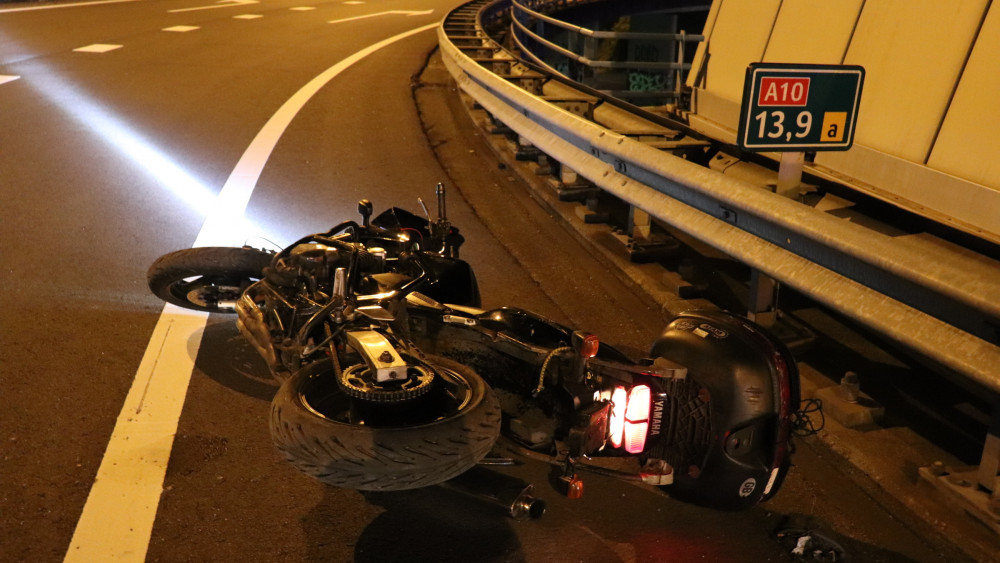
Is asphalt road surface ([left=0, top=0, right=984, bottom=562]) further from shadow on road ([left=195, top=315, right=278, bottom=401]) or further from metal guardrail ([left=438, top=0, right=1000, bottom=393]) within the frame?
metal guardrail ([left=438, top=0, right=1000, bottom=393])

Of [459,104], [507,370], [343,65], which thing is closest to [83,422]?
[507,370]

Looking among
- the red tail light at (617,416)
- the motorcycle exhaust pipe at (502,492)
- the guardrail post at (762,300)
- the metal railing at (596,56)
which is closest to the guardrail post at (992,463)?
the guardrail post at (762,300)

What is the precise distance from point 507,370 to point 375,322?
61cm

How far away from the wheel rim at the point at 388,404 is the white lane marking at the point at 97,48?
53.9 ft

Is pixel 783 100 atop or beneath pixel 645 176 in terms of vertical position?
atop

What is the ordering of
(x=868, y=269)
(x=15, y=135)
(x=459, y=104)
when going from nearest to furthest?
(x=868, y=269), (x=15, y=135), (x=459, y=104)

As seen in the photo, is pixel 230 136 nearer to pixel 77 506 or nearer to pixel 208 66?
pixel 208 66

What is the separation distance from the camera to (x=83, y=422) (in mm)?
4891

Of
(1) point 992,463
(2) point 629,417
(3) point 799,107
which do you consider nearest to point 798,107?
(3) point 799,107

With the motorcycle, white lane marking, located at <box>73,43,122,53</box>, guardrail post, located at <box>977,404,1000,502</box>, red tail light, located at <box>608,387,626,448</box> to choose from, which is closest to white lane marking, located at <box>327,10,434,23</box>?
white lane marking, located at <box>73,43,122,53</box>

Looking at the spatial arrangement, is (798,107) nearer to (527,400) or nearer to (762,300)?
(762,300)

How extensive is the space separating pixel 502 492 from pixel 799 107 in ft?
8.13

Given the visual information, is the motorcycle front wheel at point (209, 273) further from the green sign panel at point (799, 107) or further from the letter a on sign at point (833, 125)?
the letter a on sign at point (833, 125)

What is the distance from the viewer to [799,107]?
4.88m
